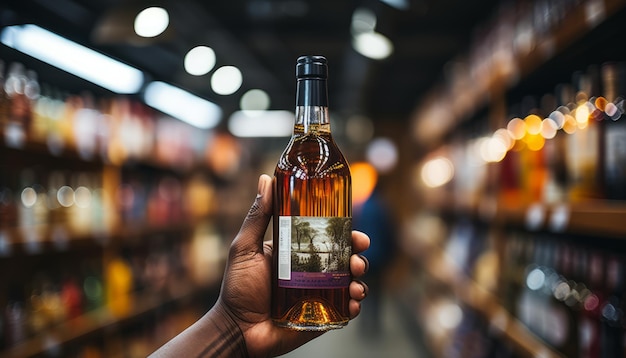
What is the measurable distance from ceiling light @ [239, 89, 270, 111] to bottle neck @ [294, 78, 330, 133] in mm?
5669

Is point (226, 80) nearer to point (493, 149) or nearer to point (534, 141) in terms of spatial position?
point (493, 149)

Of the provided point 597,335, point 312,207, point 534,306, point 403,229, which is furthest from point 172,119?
point 403,229

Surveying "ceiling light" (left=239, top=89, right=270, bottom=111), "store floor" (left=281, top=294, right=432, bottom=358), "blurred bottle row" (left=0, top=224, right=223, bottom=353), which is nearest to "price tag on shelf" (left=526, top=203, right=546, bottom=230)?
"blurred bottle row" (left=0, top=224, right=223, bottom=353)

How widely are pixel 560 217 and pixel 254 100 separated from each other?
216 inches

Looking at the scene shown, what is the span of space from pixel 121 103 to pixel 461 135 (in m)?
2.13

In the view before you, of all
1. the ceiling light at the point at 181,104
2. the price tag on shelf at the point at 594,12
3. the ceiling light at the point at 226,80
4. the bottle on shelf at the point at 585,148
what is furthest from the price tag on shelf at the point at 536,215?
the ceiling light at the point at 181,104

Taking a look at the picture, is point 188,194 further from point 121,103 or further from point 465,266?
point 465,266

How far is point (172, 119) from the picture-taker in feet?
19.1

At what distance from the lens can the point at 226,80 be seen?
522 centimetres

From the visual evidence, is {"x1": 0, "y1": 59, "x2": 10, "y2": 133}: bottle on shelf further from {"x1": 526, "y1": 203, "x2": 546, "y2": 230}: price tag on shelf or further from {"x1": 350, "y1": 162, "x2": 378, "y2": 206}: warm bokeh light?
{"x1": 350, "y1": 162, "x2": 378, "y2": 206}: warm bokeh light

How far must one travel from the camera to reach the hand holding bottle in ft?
4.21

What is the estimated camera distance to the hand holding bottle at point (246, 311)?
1.28m

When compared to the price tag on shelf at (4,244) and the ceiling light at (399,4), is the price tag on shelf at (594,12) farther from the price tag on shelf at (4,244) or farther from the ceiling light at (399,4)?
the ceiling light at (399,4)

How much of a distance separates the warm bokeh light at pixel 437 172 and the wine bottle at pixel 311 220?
12.4 feet
